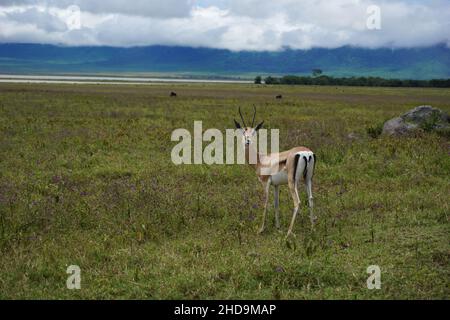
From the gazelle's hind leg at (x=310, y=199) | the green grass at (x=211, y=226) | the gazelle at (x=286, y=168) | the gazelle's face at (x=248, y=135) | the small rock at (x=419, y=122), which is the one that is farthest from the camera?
the small rock at (x=419, y=122)

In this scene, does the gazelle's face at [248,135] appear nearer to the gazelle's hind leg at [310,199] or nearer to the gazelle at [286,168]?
the gazelle at [286,168]

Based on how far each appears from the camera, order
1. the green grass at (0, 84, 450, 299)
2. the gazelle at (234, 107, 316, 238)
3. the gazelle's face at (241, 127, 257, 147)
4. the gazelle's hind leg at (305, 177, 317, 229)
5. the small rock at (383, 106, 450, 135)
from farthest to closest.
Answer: the small rock at (383, 106, 450, 135)
the gazelle's face at (241, 127, 257, 147)
the gazelle's hind leg at (305, 177, 317, 229)
the gazelle at (234, 107, 316, 238)
the green grass at (0, 84, 450, 299)

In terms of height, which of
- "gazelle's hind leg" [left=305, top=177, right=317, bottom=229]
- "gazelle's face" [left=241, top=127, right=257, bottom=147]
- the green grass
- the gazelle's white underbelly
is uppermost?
"gazelle's face" [left=241, top=127, right=257, bottom=147]

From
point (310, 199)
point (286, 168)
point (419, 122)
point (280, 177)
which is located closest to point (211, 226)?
point (280, 177)

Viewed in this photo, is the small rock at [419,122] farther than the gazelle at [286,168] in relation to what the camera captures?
Yes

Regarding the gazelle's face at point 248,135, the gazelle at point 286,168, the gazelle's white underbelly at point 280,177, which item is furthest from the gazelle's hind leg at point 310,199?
the gazelle's face at point 248,135

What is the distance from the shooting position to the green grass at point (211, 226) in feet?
Answer: 25.5

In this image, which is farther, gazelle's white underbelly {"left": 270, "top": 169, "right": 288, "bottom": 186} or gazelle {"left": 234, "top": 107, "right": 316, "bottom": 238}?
gazelle's white underbelly {"left": 270, "top": 169, "right": 288, "bottom": 186}

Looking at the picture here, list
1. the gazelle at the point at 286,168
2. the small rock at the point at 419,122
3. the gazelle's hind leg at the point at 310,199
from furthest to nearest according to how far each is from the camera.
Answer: the small rock at the point at 419,122 → the gazelle's hind leg at the point at 310,199 → the gazelle at the point at 286,168

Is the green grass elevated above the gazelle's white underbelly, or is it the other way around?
the gazelle's white underbelly

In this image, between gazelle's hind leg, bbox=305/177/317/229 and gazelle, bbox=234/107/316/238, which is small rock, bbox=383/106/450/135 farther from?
gazelle, bbox=234/107/316/238

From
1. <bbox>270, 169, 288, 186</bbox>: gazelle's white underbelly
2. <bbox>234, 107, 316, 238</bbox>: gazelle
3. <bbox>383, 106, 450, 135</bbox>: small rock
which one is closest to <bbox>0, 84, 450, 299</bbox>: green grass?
<bbox>234, 107, 316, 238</bbox>: gazelle

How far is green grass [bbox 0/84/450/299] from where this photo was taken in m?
7.77

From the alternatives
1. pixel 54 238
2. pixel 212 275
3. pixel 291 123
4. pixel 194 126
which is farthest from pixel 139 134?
pixel 212 275
